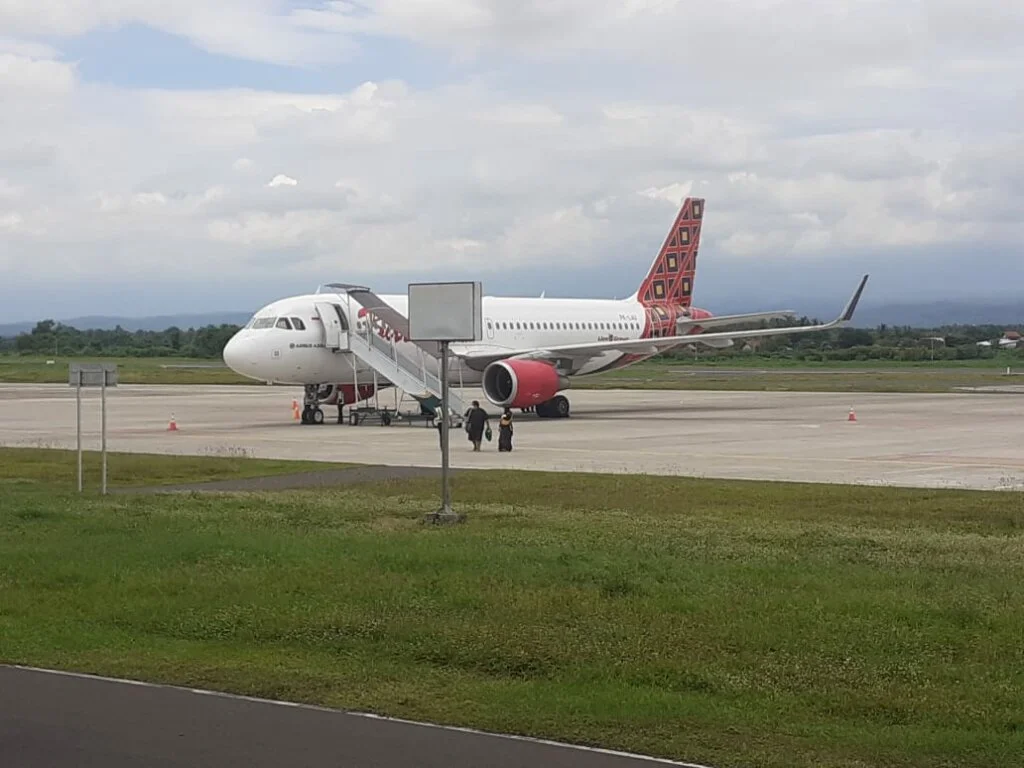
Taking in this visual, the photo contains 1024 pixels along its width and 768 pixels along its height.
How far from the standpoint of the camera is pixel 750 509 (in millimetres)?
19391

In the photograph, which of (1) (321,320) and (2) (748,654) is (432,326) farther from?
(1) (321,320)

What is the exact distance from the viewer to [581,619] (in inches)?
447

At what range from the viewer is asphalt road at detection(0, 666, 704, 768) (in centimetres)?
790

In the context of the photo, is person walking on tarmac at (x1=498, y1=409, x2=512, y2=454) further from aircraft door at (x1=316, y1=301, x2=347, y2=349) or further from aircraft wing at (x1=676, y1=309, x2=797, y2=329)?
aircraft wing at (x1=676, y1=309, x2=797, y2=329)

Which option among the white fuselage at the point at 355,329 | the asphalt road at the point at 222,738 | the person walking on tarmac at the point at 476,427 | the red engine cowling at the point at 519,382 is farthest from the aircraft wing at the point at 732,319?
the asphalt road at the point at 222,738

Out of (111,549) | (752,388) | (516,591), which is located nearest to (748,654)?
(516,591)

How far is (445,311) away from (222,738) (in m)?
9.62

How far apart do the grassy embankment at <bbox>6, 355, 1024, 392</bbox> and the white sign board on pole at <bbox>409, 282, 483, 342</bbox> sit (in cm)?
4932

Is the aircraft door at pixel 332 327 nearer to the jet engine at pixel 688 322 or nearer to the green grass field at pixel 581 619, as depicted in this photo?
the jet engine at pixel 688 322

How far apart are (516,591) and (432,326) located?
5794 millimetres

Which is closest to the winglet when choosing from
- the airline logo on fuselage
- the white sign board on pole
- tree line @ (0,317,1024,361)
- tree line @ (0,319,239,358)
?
the airline logo on fuselage

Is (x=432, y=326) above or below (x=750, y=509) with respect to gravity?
above

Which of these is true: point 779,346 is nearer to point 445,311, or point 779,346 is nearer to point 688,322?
point 688,322

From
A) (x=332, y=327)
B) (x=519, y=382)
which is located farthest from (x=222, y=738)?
(x=332, y=327)
